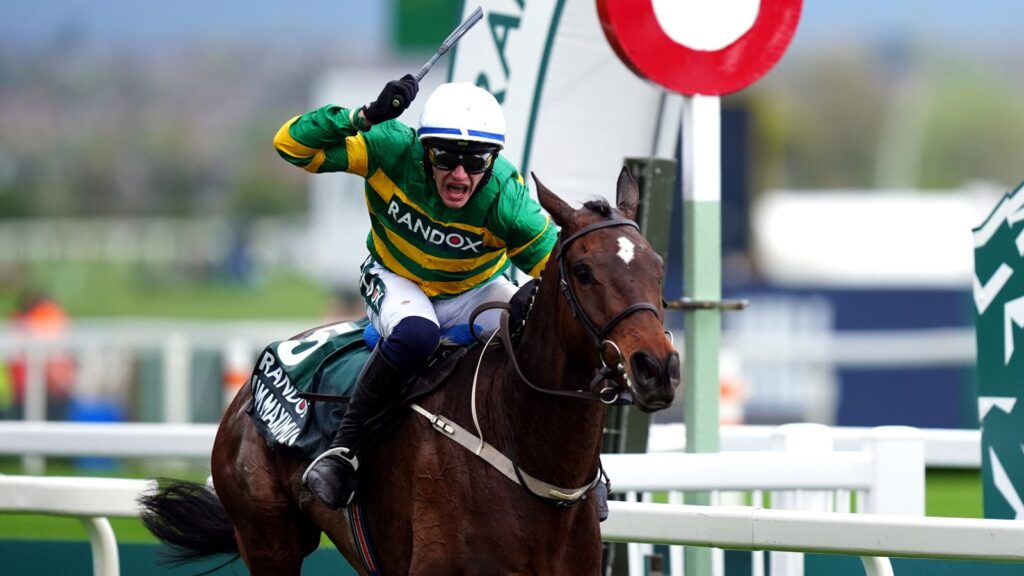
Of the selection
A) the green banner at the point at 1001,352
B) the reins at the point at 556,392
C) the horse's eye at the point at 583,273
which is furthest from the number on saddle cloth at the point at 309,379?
the green banner at the point at 1001,352

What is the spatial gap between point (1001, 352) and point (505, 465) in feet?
5.94

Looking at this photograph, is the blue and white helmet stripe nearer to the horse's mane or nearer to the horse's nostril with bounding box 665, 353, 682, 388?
the horse's mane

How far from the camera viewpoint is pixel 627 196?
4.41 m

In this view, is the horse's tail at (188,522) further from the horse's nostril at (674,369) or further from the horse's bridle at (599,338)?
the horse's nostril at (674,369)

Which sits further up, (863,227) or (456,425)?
(863,227)

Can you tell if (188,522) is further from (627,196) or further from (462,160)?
(627,196)

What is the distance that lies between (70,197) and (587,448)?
60.5 m

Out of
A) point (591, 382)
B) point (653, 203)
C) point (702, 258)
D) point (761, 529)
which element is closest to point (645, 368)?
point (591, 382)

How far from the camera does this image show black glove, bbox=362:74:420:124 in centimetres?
455

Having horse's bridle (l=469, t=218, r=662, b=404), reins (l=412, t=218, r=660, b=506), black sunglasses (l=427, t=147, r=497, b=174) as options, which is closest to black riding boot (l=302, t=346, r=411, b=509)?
reins (l=412, t=218, r=660, b=506)

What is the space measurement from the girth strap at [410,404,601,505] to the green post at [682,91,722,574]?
3.45ft

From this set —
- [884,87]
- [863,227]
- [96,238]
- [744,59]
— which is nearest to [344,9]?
[884,87]

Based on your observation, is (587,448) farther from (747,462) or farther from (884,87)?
(884,87)

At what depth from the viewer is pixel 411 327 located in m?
4.59
